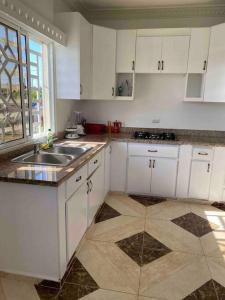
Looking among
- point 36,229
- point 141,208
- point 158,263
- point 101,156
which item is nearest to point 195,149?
point 141,208

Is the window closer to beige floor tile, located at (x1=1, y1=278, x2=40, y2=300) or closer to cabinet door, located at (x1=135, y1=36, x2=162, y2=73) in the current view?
beige floor tile, located at (x1=1, y1=278, x2=40, y2=300)

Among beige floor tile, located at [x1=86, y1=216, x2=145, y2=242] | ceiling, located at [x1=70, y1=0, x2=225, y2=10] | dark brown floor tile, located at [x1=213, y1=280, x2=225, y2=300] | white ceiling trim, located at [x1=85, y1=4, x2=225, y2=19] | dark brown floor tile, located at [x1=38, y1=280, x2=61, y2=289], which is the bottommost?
dark brown floor tile, located at [x1=38, y1=280, x2=61, y2=289]

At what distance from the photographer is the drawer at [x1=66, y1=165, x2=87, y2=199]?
1.77 meters

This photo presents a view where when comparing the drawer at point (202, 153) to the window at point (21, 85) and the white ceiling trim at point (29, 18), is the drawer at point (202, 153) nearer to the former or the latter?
the window at point (21, 85)

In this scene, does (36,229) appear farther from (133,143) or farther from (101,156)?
(133,143)

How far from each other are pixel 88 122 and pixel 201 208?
2.12 metres

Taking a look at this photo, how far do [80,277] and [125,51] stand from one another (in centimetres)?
278

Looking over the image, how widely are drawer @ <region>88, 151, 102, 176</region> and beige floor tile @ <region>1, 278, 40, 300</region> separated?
41.3 inches

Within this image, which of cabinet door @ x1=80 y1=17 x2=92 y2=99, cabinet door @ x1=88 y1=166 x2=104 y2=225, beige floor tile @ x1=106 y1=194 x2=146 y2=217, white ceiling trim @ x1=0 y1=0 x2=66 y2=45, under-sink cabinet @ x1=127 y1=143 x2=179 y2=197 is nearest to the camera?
white ceiling trim @ x1=0 y1=0 x2=66 y2=45

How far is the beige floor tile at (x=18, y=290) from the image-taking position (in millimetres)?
1681

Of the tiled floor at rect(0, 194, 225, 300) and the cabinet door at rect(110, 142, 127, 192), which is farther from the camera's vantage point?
the cabinet door at rect(110, 142, 127, 192)

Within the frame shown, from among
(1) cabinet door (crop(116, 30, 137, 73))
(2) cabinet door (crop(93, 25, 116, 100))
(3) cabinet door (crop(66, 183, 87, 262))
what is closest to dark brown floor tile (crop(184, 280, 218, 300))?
(3) cabinet door (crop(66, 183, 87, 262))

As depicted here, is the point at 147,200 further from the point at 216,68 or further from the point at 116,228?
the point at 216,68

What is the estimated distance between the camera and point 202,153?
10.2 ft
